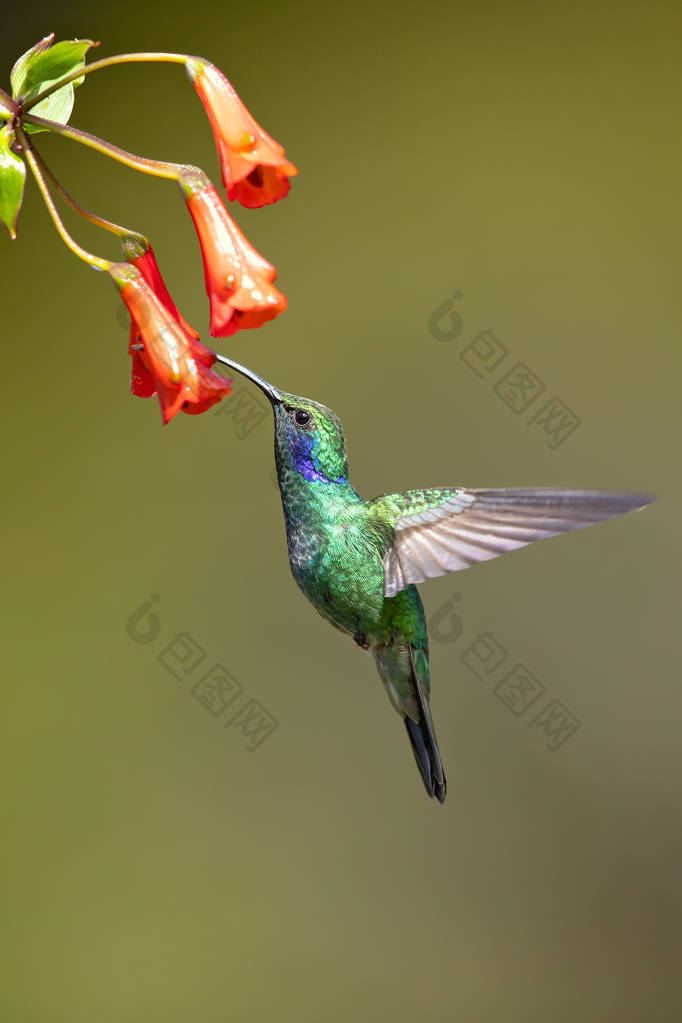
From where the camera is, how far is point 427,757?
2.73ft

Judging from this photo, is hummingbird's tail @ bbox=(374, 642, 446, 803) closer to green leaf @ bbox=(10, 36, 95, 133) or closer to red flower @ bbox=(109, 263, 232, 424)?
red flower @ bbox=(109, 263, 232, 424)

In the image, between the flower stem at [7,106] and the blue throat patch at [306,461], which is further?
the blue throat patch at [306,461]

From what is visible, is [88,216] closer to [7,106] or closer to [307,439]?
[7,106]

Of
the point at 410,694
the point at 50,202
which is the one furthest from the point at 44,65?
the point at 410,694

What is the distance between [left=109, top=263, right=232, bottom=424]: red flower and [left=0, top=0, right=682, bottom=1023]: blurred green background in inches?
48.9

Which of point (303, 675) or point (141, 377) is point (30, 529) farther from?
point (141, 377)

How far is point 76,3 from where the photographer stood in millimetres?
1838

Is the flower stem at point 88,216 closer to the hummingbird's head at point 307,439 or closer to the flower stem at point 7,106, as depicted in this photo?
the flower stem at point 7,106

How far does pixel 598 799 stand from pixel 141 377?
148 centimetres

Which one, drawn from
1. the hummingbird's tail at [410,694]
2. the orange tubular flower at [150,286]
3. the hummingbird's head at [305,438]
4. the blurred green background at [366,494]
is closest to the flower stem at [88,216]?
the orange tubular flower at [150,286]

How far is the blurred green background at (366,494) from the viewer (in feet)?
5.95

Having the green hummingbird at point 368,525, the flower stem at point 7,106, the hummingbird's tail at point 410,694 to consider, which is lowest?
the hummingbird's tail at point 410,694

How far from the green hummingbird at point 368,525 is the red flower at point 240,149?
10 cm

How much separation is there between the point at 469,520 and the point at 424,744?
0.25 metres
